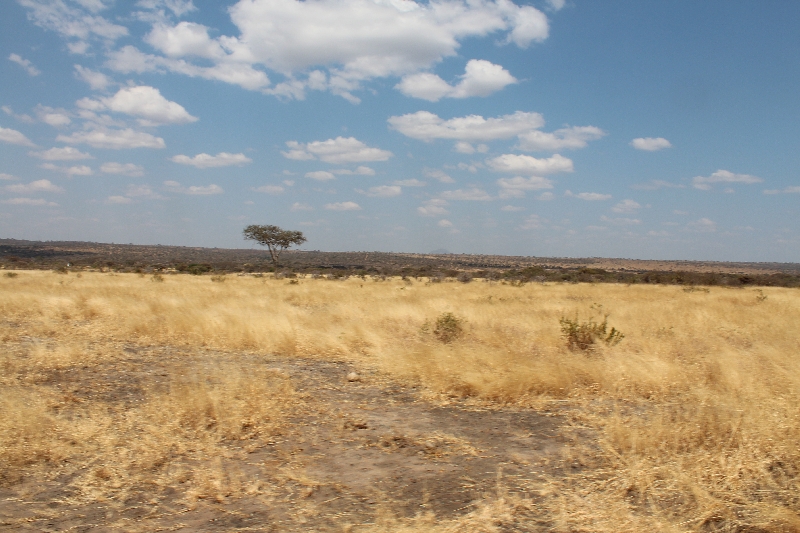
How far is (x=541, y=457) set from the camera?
17.2 feet

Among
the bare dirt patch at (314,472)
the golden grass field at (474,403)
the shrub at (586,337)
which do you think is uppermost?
the shrub at (586,337)

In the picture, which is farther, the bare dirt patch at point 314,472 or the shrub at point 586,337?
the shrub at point 586,337

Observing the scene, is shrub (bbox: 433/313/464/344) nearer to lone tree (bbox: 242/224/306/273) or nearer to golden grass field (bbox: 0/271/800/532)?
golden grass field (bbox: 0/271/800/532)

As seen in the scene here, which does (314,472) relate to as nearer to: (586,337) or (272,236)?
(586,337)

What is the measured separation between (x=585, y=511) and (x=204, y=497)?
3040 millimetres

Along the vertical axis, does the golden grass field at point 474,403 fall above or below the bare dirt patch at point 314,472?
above

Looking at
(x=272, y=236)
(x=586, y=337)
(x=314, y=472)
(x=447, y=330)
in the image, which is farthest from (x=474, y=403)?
(x=272, y=236)

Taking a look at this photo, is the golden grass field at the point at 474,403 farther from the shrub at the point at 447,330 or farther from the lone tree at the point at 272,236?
the lone tree at the point at 272,236

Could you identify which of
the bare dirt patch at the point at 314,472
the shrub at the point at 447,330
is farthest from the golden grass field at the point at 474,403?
the shrub at the point at 447,330

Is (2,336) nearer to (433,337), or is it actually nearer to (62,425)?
(62,425)

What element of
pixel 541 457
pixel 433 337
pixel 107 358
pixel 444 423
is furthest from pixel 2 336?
pixel 541 457

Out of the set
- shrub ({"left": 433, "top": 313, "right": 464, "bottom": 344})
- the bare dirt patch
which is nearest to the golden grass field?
the bare dirt patch

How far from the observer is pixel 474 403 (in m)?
7.17

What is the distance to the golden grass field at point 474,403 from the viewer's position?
424 cm
